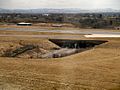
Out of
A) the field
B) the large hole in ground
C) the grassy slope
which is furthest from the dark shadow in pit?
the grassy slope

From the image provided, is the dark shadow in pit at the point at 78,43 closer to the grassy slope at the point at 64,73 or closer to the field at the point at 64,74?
the field at the point at 64,74

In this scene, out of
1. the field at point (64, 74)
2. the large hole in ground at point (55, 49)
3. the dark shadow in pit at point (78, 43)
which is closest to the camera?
the field at point (64, 74)

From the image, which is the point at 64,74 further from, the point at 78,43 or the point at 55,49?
the point at 78,43

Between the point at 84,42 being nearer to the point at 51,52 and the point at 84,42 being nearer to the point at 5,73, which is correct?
the point at 51,52

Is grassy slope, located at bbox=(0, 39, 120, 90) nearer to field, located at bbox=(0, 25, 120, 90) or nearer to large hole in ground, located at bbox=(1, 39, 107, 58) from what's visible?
field, located at bbox=(0, 25, 120, 90)

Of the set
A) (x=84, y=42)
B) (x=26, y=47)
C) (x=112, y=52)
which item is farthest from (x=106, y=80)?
(x=84, y=42)

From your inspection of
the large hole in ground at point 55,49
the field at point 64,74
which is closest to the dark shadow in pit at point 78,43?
the large hole in ground at point 55,49

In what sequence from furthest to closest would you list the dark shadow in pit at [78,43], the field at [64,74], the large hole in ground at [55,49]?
the dark shadow in pit at [78,43] < the large hole in ground at [55,49] < the field at [64,74]
